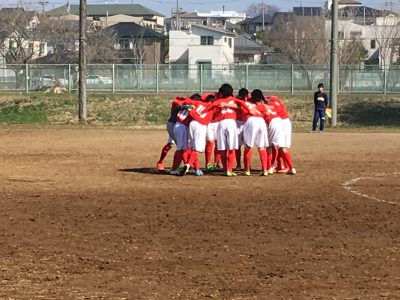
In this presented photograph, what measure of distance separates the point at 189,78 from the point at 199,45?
3711 centimetres

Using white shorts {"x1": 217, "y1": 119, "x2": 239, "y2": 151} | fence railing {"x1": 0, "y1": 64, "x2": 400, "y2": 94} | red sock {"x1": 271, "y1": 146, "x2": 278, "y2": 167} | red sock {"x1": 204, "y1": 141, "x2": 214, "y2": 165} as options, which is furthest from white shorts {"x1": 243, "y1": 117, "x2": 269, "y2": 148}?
fence railing {"x1": 0, "y1": 64, "x2": 400, "y2": 94}

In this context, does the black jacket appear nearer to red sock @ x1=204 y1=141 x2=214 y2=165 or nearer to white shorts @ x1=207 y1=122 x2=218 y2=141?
red sock @ x1=204 y1=141 x2=214 y2=165

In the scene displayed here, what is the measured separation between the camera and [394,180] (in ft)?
55.6

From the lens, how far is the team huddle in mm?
17109

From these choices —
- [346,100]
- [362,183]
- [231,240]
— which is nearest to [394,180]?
[362,183]

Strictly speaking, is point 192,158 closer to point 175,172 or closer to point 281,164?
point 175,172

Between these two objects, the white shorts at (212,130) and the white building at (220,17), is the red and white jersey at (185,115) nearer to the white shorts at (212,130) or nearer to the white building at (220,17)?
the white shorts at (212,130)

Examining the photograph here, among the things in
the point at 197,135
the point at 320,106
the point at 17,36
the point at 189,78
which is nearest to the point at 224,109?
the point at 197,135

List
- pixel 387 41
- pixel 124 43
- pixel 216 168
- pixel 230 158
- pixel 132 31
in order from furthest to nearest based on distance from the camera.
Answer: pixel 124 43
pixel 132 31
pixel 387 41
pixel 216 168
pixel 230 158

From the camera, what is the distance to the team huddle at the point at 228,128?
17109mm

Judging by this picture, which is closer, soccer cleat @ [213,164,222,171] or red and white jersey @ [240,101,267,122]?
red and white jersey @ [240,101,267,122]

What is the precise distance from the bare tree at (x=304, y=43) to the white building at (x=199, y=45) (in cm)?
592

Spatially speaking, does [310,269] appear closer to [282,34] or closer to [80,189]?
[80,189]

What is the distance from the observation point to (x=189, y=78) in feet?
182
